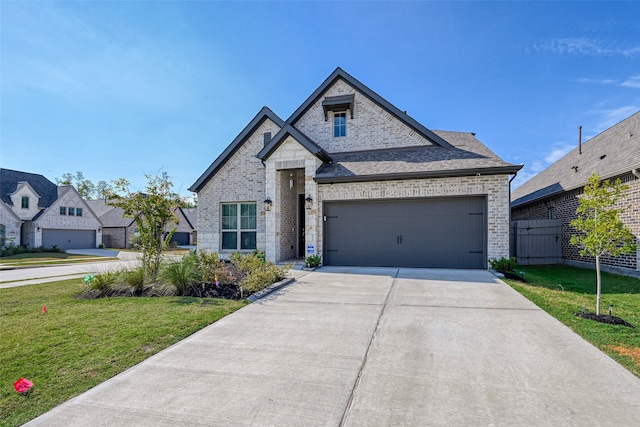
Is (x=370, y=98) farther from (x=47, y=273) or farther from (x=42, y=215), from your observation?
(x=42, y=215)

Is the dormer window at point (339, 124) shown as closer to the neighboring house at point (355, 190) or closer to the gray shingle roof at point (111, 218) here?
the neighboring house at point (355, 190)

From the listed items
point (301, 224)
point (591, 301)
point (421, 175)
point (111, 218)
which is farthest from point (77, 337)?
point (111, 218)

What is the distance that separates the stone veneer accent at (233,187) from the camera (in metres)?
13.2

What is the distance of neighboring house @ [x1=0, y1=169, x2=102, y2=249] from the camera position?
94.0 ft

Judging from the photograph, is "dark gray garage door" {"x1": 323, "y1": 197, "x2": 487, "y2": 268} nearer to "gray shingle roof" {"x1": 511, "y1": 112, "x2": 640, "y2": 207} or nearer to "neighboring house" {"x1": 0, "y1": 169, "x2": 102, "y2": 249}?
"gray shingle roof" {"x1": 511, "y1": 112, "x2": 640, "y2": 207}

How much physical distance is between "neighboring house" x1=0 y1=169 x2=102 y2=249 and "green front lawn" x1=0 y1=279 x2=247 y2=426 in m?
30.0

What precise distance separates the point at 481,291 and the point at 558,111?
10331 mm

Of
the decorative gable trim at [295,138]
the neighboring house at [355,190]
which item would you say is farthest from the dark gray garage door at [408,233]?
the decorative gable trim at [295,138]

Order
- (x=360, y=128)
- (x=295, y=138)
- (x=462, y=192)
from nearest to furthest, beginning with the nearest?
(x=462, y=192) < (x=295, y=138) < (x=360, y=128)

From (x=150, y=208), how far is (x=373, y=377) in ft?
23.0

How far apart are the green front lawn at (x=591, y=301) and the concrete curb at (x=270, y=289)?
5.56 meters

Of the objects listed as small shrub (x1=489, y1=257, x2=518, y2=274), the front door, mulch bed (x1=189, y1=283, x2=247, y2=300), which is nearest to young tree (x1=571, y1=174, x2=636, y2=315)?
small shrub (x1=489, y1=257, x2=518, y2=274)

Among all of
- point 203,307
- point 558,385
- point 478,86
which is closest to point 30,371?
point 203,307

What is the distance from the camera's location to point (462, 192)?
10094 millimetres
